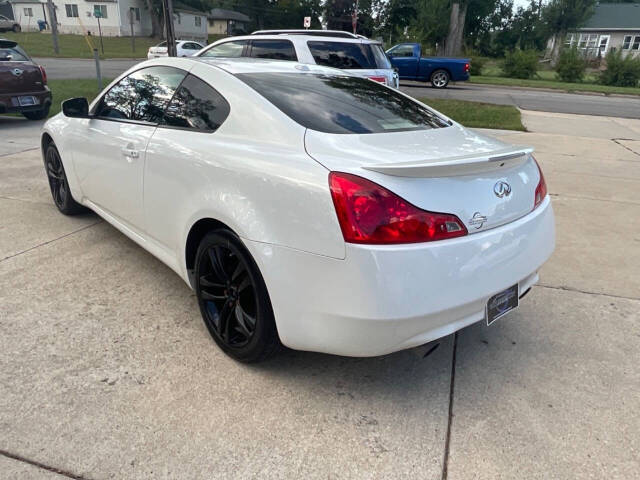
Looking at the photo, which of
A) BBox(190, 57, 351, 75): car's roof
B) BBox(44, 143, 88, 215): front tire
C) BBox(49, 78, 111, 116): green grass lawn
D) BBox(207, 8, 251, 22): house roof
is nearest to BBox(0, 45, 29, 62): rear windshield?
BBox(49, 78, 111, 116): green grass lawn

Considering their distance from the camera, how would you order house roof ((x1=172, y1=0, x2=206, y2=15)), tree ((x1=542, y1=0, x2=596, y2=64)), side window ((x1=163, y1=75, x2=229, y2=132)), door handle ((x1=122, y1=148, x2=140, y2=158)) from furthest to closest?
house roof ((x1=172, y1=0, x2=206, y2=15)) < tree ((x1=542, y1=0, x2=596, y2=64)) < door handle ((x1=122, y1=148, x2=140, y2=158)) < side window ((x1=163, y1=75, x2=229, y2=132))

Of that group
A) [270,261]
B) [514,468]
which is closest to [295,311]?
[270,261]

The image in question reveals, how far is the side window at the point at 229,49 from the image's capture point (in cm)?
939

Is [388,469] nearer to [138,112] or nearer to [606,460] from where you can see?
[606,460]

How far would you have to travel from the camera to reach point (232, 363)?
2646 mm

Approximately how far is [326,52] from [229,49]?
82.2 inches

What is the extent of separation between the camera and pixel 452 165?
2.09 metres

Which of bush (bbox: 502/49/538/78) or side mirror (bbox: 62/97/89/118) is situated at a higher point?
side mirror (bbox: 62/97/89/118)

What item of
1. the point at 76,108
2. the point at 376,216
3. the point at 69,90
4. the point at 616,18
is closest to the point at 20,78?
the point at 69,90

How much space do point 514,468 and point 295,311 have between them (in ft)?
3.58

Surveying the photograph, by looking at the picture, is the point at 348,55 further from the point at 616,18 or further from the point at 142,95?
the point at 616,18

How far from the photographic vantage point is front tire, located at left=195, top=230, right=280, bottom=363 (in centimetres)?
236

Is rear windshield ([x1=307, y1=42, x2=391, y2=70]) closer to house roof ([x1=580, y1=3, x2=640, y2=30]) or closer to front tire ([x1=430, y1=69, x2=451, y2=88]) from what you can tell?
front tire ([x1=430, y1=69, x2=451, y2=88])

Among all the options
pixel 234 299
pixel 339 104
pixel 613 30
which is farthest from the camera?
pixel 613 30
